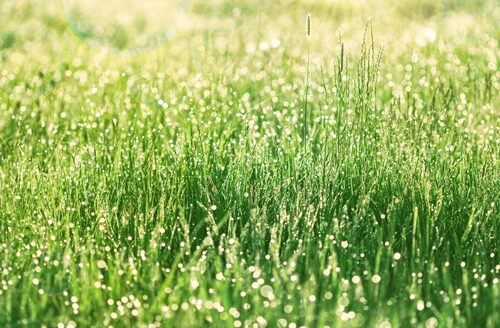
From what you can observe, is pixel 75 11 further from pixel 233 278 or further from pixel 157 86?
pixel 233 278

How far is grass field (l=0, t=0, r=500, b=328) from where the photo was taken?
91.3 inches

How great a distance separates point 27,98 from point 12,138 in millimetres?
657

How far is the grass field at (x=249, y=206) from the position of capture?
7.61 feet

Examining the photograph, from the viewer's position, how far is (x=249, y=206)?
285 cm

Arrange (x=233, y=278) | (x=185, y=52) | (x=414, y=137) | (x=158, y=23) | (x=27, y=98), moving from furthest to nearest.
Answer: (x=158, y=23) < (x=185, y=52) < (x=27, y=98) < (x=414, y=137) < (x=233, y=278)

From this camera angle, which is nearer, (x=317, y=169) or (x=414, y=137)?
(x=317, y=169)

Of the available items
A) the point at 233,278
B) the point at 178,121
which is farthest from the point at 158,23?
the point at 233,278

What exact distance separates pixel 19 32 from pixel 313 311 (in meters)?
5.54

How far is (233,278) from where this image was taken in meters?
2.48

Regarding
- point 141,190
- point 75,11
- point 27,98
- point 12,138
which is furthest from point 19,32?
point 141,190

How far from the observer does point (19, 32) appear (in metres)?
7.07

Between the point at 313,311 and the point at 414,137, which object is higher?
the point at 414,137

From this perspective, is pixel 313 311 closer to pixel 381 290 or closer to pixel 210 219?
pixel 381 290

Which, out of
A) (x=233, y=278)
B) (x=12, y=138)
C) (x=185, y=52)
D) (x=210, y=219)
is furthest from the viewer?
(x=185, y=52)
